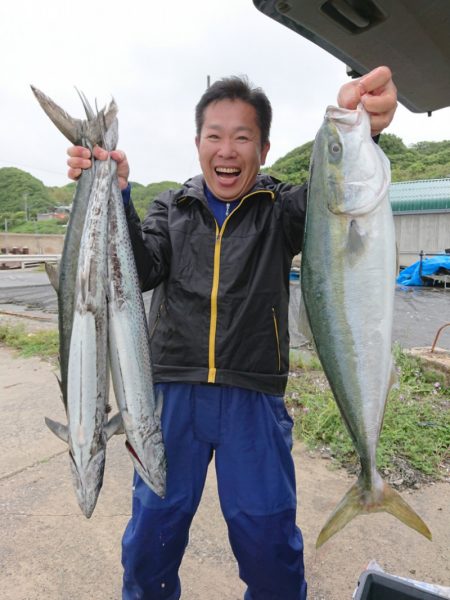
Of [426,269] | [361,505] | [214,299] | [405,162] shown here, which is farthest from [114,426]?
[405,162]

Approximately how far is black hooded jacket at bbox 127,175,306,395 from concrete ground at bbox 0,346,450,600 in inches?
48.8

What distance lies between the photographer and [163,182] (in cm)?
8819

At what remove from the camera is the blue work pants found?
6.82ft

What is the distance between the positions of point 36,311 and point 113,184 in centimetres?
1089

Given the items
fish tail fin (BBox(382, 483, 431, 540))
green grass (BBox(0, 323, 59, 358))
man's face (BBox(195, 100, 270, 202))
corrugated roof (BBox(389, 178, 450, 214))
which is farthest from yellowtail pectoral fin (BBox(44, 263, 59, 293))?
corrugated roof (BBox(389, 178, 450, 214))

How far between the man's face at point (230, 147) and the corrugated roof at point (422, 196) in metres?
24.8

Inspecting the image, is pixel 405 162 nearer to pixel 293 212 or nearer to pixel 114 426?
pixel 293 212

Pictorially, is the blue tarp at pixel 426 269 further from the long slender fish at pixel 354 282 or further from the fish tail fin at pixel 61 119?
the fish tail fin at pixel 61 119

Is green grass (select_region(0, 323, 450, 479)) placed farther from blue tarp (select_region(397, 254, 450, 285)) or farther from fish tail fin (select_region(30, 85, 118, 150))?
blue tarp (select_region(397, 254, 450, 285))

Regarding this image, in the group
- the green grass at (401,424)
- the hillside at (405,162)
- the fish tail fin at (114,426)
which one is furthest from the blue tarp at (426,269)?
the fish tail fin at (114,426)

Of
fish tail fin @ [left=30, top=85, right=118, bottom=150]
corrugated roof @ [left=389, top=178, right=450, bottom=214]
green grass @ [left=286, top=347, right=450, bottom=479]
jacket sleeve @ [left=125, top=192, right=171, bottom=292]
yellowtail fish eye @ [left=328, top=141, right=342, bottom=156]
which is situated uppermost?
corrugated roof @ [left=389, top=178, right=450, bottom=214]

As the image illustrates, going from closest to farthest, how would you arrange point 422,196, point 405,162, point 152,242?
1. point 152,242
2. point 422,196
3. point 405,162

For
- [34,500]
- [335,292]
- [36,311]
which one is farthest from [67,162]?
[36,311]

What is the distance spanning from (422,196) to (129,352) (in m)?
27.5
